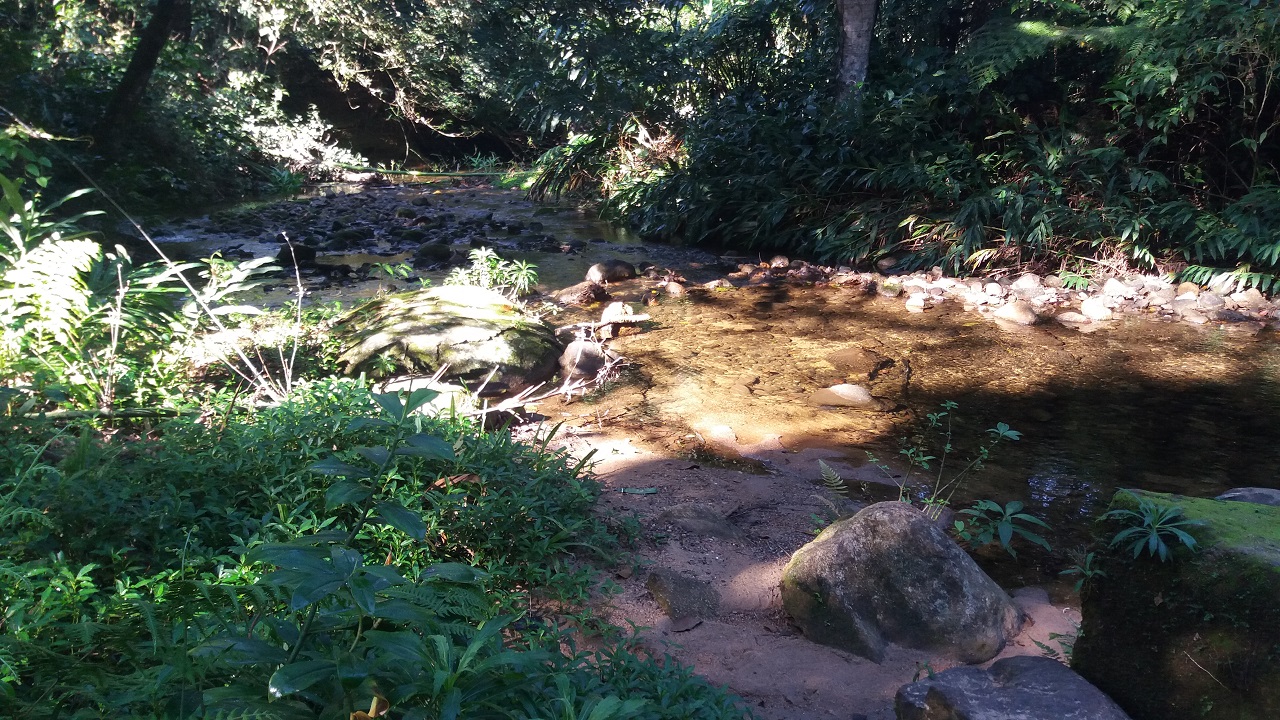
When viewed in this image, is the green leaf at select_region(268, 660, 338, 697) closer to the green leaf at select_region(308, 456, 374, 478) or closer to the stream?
the green leaf at select_region(308, 456, 374, 478)

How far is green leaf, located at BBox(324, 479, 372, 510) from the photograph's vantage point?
4.87 feet

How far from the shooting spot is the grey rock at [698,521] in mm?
3434

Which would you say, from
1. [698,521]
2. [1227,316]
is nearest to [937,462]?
[698,521]

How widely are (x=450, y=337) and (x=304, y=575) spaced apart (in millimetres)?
3824

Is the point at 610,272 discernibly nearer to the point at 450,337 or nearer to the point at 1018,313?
the point at 450,337

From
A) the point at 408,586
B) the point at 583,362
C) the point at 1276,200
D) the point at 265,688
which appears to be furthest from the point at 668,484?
the point at 1276,200

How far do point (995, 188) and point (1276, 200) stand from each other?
2.52 metres

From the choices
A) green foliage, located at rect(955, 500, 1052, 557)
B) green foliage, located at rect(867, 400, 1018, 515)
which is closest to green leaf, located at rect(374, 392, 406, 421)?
green foliage, located at rect(955, 500, 1052, 557)

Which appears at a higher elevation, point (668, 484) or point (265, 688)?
point (265, 688)

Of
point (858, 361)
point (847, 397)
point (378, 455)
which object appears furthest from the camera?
point (858, 361)

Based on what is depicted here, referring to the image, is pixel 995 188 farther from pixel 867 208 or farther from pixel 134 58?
pixel 134 58

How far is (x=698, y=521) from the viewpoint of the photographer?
11.4ft

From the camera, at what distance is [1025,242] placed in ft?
29.1

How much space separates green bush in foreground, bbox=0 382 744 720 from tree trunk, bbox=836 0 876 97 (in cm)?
852
